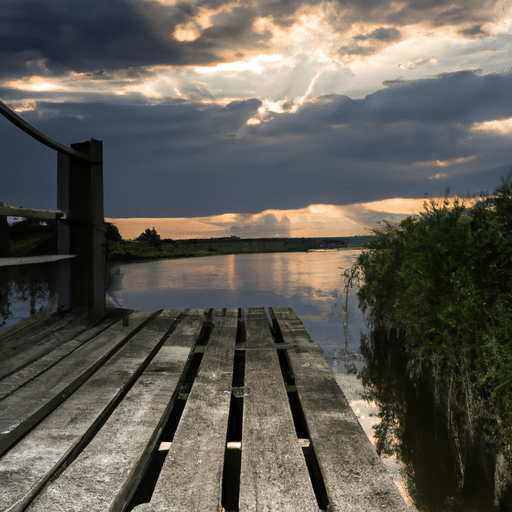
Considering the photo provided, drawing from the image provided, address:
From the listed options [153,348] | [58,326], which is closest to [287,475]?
[153,348]

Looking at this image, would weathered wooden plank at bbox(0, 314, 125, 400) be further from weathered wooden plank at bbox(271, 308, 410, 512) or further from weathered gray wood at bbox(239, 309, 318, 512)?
weathered wooden plank at bbox(271, 308, 410, 512)

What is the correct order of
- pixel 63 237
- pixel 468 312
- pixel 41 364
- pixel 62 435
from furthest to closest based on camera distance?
pixel 63 237, pixel 468 312, pixel 41 364, pixel 62 435

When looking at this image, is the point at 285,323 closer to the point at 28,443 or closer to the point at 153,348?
the point at 153,348

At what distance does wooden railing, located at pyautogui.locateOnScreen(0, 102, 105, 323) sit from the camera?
4258 millimetres

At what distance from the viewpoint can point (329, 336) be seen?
653 cm

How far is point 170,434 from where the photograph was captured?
8.50ft

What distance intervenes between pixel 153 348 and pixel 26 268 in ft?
3.69

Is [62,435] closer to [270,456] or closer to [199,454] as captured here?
[199,454]

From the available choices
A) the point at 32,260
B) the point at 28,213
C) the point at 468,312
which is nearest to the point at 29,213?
the point at 28,213

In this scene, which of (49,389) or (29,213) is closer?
(49,389)

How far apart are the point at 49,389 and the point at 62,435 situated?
627 mm

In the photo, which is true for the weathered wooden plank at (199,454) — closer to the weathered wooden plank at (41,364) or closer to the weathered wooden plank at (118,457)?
the weathered wooden plank at (118,457)

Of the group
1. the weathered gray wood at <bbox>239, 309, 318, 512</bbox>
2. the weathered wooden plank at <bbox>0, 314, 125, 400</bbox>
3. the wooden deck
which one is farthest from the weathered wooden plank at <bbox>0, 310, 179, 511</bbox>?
the weathered gray wood at <bbox>239, 309, 318, 512</bbox>

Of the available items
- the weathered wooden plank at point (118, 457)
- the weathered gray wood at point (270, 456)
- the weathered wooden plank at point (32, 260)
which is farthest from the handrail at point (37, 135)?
the weathered gray wood at point (270, 456)
